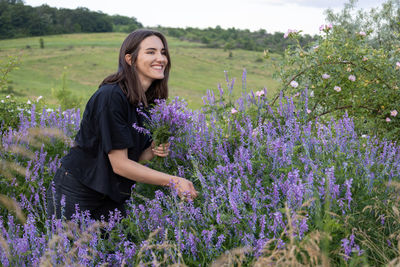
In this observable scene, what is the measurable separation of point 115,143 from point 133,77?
0.62 metres

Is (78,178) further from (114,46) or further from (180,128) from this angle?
(114,46)

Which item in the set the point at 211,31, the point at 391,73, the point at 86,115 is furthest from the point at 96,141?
the point at 211,31

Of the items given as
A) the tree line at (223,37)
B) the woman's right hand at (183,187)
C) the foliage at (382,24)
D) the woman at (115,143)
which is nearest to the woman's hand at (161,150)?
the woman at (115,143)

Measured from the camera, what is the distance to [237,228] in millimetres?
2137

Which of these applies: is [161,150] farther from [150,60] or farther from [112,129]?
[150,60]

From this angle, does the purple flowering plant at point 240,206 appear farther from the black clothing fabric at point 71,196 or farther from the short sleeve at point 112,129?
the short sleeve at point 112,129

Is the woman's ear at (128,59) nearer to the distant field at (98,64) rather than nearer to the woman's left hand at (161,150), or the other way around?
the woman's left hand at (161,150)

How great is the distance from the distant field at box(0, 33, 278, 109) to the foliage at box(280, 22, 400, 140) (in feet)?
62.2

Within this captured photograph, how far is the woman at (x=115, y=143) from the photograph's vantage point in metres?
2.65

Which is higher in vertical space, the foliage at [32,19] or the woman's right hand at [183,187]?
the foliage at [32,19]

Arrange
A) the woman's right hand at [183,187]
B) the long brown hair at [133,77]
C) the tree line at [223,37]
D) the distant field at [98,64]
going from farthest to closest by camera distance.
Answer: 1. the tree line at [223,37]
2. the distant field at [98,64]
3. the long brown hair at [133,77]
4. the woman's right hand at [183,187]

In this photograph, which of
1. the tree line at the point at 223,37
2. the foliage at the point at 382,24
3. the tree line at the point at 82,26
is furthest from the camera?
the tree line at the point at 223,37

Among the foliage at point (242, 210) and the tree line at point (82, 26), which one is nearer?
the foliage at point (242, 210)

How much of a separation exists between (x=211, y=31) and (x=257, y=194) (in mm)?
55221
